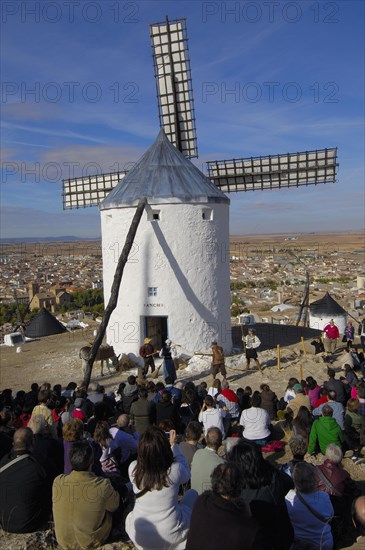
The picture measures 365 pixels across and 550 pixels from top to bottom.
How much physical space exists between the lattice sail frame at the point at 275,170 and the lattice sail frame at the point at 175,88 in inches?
52.8

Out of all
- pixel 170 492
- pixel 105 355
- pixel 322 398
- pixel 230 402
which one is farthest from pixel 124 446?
pixel 105 355

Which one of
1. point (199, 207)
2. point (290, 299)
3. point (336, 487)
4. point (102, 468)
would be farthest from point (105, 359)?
point (290, 299)

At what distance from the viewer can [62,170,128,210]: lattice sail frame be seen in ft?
59.9

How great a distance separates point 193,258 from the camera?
47.4ft

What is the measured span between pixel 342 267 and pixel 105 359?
6031cm

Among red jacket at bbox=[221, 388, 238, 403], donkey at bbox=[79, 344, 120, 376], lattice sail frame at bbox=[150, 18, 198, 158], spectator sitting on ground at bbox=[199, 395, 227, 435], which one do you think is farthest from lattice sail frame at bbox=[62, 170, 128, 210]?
spectator sitting on ground at bbox=[199, 395, 227, 435]

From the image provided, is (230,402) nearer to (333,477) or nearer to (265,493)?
(333,477)

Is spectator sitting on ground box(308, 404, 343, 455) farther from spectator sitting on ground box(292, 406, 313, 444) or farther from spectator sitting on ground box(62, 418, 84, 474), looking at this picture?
spectator sitting on ground box(62, 418, 84, 474)

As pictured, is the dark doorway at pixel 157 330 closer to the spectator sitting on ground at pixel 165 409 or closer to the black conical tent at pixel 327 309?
the black conical tent at pixel 327 309

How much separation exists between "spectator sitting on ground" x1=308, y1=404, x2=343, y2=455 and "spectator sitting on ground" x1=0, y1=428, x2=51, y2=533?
3.41m

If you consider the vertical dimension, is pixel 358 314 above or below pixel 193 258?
below

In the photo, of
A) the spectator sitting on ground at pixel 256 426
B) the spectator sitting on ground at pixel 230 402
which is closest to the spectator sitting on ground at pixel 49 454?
the spectator sitting on ground at pixel 256 426

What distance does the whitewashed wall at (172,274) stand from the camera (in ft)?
46.8

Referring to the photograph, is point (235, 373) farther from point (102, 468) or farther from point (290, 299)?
point (290, 299)
